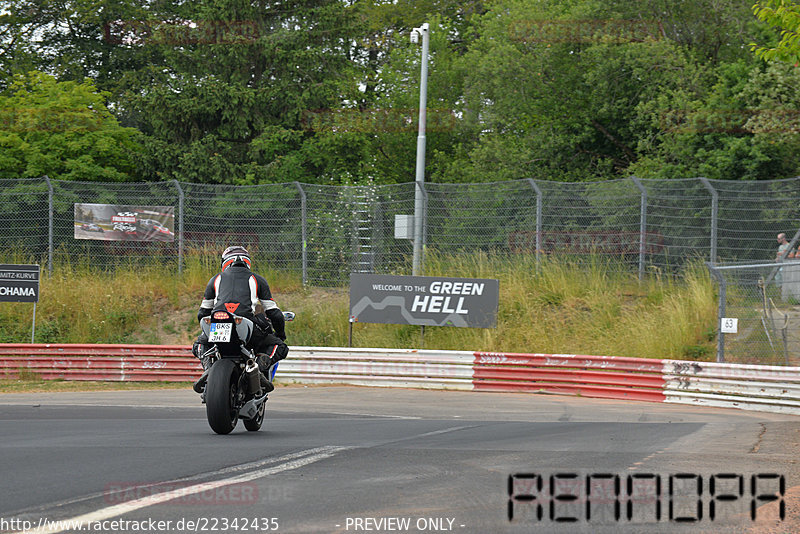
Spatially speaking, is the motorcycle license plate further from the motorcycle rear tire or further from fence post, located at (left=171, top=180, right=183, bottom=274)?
fence post, located at (left=171, top=180, right=183, bottom=274)

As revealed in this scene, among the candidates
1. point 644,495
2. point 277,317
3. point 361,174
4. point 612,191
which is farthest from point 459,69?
point 644,495

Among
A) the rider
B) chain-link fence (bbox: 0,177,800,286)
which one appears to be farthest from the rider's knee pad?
chain-link fence (bbox: 0,177,800,286)

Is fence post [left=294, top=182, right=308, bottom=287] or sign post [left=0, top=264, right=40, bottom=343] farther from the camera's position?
fence post [left=294, top=182, right=308, bottom=287]

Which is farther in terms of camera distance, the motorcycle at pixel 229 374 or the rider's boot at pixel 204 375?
the rider's boot at pixel 204 375

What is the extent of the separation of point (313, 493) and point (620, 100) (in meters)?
28.9

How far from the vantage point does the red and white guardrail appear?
53.6 ft

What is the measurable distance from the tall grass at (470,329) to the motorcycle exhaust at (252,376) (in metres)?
11.6

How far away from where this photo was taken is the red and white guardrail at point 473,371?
16.3m

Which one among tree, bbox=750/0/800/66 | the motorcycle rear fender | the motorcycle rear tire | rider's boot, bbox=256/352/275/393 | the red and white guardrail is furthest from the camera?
the red and white guardrail

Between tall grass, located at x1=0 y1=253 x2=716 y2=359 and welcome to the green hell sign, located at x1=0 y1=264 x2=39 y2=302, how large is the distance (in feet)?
8.49

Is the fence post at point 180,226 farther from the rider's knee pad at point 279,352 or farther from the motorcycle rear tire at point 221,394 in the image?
the motorcycle rear tire at point 221,394

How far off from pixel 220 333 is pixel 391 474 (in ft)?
9.75

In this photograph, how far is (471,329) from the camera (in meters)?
22.1

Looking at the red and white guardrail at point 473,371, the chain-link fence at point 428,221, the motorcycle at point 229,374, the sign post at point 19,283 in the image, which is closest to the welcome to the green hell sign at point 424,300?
the red and white guardrail at point 473,371
